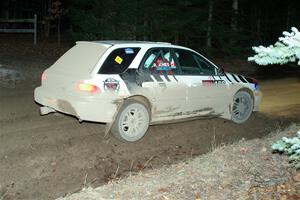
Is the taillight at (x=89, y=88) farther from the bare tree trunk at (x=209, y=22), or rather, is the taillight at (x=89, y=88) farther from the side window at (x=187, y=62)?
the bare tree trunk at (x=209, y=22)

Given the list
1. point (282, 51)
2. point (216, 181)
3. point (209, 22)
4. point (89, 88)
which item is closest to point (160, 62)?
point (89, 88)

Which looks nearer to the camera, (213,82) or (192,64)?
(192,64)

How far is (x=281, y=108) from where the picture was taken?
12.2m

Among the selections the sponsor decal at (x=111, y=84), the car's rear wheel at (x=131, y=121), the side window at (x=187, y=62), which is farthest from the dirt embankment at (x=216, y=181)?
the side window at (x=187, y=62)

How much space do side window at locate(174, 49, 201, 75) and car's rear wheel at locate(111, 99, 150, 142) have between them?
4.11ft

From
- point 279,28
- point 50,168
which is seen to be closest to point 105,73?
point 50,168

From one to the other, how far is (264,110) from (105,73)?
5.39 meters

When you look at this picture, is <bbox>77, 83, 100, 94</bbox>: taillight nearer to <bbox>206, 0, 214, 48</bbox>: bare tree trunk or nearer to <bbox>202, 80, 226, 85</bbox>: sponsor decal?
<bbox>202, 80, 226, 85</bbox>: sponsor decal

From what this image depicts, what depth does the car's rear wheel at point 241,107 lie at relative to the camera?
10.3 metres

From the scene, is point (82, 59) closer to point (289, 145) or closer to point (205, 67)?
point (205, 67)

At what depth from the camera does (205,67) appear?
9586mm

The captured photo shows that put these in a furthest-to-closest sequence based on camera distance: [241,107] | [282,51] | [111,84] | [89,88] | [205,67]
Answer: [241,107]
[205,67]
[111,84]
[89,88]
[282,51]

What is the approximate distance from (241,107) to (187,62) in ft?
6.17

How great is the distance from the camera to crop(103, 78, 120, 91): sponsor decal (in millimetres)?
7879
